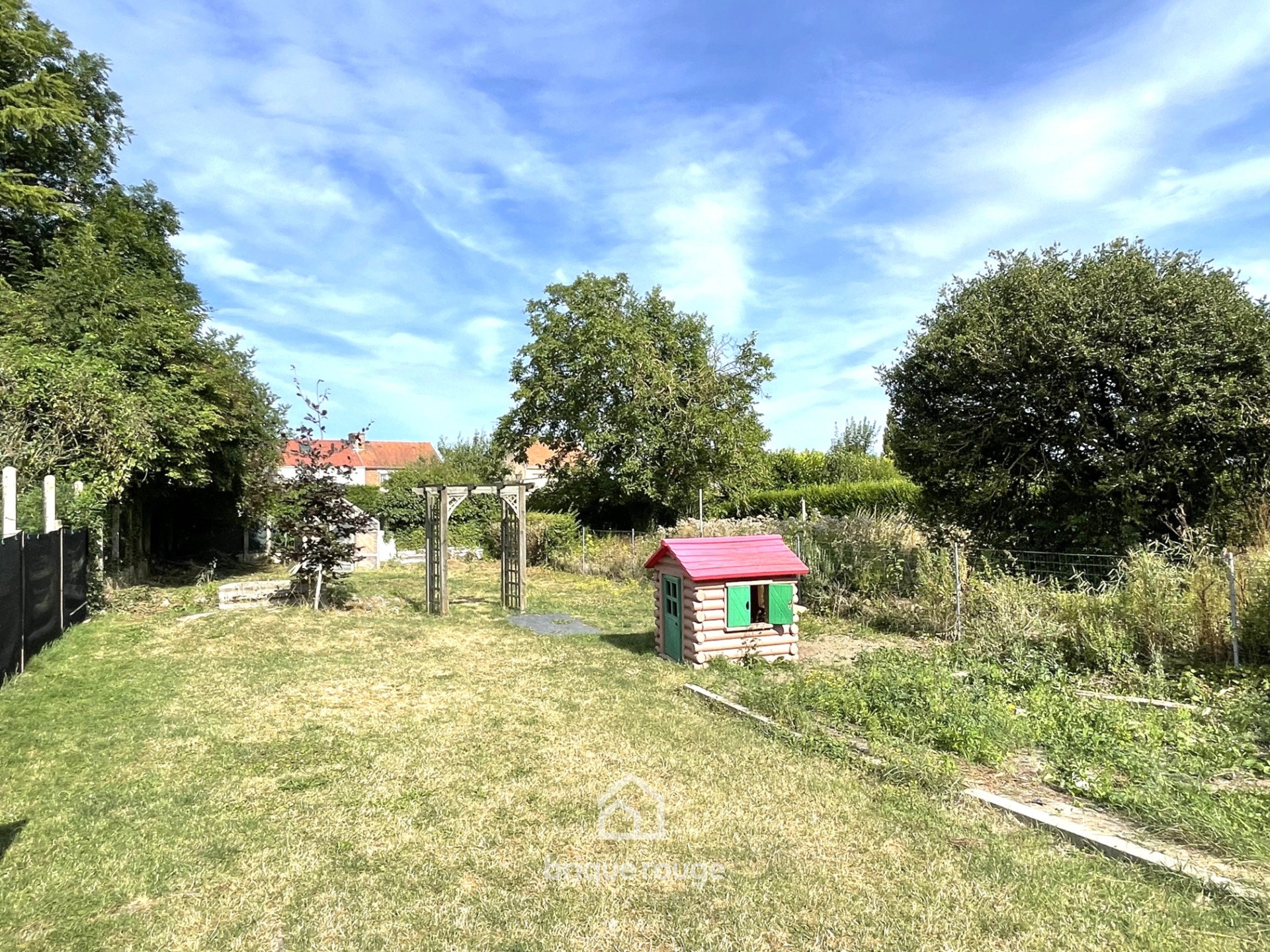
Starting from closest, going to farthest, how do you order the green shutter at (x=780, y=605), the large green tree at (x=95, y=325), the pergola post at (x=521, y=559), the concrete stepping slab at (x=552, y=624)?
the green shutter at (x=780, y=605) → the concrete stepping slab at (x=552, y=624) → the large green tree at (x=95, y=325) → the pergola post at (x=521, y=559)

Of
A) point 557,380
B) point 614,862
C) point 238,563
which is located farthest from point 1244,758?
point 238,563

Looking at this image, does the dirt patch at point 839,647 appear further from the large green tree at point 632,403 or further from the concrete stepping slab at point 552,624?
the large green tree at point 632,403

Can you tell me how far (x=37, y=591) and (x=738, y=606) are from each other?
311 inches

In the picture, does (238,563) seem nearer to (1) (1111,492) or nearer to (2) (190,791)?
(2) (190,791)

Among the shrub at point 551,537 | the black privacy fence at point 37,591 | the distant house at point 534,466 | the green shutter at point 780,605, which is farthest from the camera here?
the distant house at point 534,466

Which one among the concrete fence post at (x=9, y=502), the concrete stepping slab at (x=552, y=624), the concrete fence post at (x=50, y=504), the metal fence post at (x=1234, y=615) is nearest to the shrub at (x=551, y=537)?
the concrete stepping slab at (x=552, y=624)

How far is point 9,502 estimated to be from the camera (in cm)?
844

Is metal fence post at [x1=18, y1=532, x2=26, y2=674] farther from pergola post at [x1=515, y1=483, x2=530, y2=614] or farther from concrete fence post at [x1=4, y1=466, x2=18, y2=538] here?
pergola post at [x1=515, y1=483, x2=530, y2=614]

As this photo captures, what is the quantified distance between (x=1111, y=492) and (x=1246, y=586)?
2624 mm

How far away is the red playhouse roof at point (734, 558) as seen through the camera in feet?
26.1

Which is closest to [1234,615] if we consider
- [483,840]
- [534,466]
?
[483,840]

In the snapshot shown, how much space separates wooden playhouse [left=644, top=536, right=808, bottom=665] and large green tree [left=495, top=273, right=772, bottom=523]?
1536 centimetres

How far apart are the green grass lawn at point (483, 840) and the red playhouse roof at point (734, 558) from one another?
1527 millimetres

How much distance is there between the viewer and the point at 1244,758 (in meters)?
4.41
